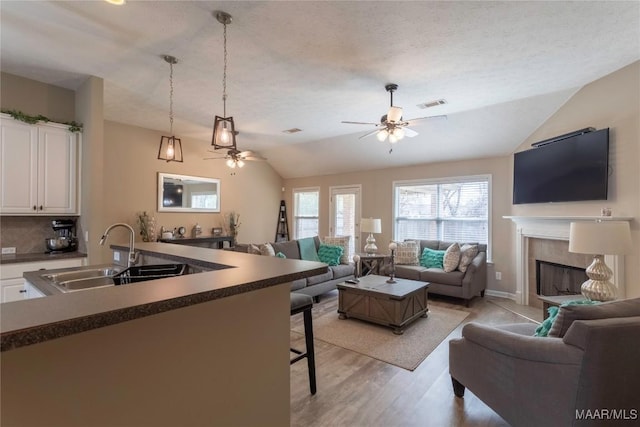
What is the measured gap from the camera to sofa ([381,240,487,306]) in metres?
4.68

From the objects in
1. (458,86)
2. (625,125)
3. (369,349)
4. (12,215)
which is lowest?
(369,349)

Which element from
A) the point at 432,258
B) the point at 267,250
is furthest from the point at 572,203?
the point at 267,250

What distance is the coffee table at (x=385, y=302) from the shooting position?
356 centimetres

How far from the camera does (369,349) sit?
3.13 meters

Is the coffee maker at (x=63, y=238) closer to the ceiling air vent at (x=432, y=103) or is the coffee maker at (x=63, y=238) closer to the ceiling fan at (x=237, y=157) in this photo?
the ceiling fan at (x=237, y=157)

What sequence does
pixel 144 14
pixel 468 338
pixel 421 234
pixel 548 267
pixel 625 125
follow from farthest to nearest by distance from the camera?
pixel 421 234 < pixel 548 267 < pixel 625 125 < pixel 144 14 < pixel 468 338

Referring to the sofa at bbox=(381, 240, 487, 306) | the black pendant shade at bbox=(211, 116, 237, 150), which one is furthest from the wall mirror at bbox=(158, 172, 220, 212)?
the sofa at bbox=(381, 240, 487, 306)

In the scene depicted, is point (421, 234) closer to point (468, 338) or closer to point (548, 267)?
point (548, 267)

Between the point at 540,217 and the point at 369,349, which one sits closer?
the point at 369,349

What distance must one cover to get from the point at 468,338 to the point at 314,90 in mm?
3052

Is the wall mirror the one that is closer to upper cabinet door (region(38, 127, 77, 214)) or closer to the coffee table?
upper cabinet door (region(38, 127, 77, 214))

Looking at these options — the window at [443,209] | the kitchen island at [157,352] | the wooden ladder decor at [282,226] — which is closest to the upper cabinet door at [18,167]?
the kitchen island at [157,352]

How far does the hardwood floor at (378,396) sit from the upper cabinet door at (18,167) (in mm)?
3333

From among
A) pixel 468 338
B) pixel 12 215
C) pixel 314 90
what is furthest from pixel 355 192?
pixel 12 215
